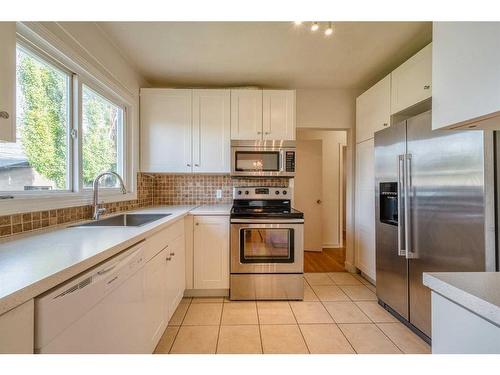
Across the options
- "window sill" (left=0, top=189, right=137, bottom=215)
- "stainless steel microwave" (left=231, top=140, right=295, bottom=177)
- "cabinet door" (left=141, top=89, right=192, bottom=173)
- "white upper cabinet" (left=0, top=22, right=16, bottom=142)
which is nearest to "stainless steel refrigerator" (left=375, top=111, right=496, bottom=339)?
"stainless steel microwave" (left=231, top=140, right=295, bottom=177)

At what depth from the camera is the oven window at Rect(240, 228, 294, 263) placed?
2.50 metres

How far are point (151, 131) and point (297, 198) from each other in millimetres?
2599

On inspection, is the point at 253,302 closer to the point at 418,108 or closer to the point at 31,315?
the point at 31,315

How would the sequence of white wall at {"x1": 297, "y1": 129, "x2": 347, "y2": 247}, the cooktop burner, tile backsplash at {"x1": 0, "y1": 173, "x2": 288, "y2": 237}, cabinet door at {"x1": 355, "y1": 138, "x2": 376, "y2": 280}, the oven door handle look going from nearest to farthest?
the oven door handle, cabinet door at {"x1": 355, "y1": 138, "x2": 376, "y2": 280}, the cooktop burner, tile backsplash at {"x1": 0, "y1": 173, "x2": 288, "y2": 237}, white wall at {"x1": 297, "y1": 129, "x2": 347, "y2": 247}

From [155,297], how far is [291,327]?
111 cm

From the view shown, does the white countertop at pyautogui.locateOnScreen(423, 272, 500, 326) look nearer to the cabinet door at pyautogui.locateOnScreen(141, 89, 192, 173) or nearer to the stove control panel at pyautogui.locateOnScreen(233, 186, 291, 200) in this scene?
the stove control panel at pyautogui.locateOnScreen(233, 186, 291, 200)

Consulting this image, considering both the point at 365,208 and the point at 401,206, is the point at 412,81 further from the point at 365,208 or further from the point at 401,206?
the point at 365,208

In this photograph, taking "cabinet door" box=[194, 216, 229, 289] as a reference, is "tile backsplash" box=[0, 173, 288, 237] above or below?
above

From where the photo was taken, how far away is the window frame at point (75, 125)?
1369 millimetres

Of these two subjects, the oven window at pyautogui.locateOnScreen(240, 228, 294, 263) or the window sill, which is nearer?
the window sill

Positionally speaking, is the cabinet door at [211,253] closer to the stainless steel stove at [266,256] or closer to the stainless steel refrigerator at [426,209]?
the stainless steel stove at [266,256]

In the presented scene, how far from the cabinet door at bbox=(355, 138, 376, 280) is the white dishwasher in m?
2.38

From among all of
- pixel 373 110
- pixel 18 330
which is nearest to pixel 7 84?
pixel 18 330
